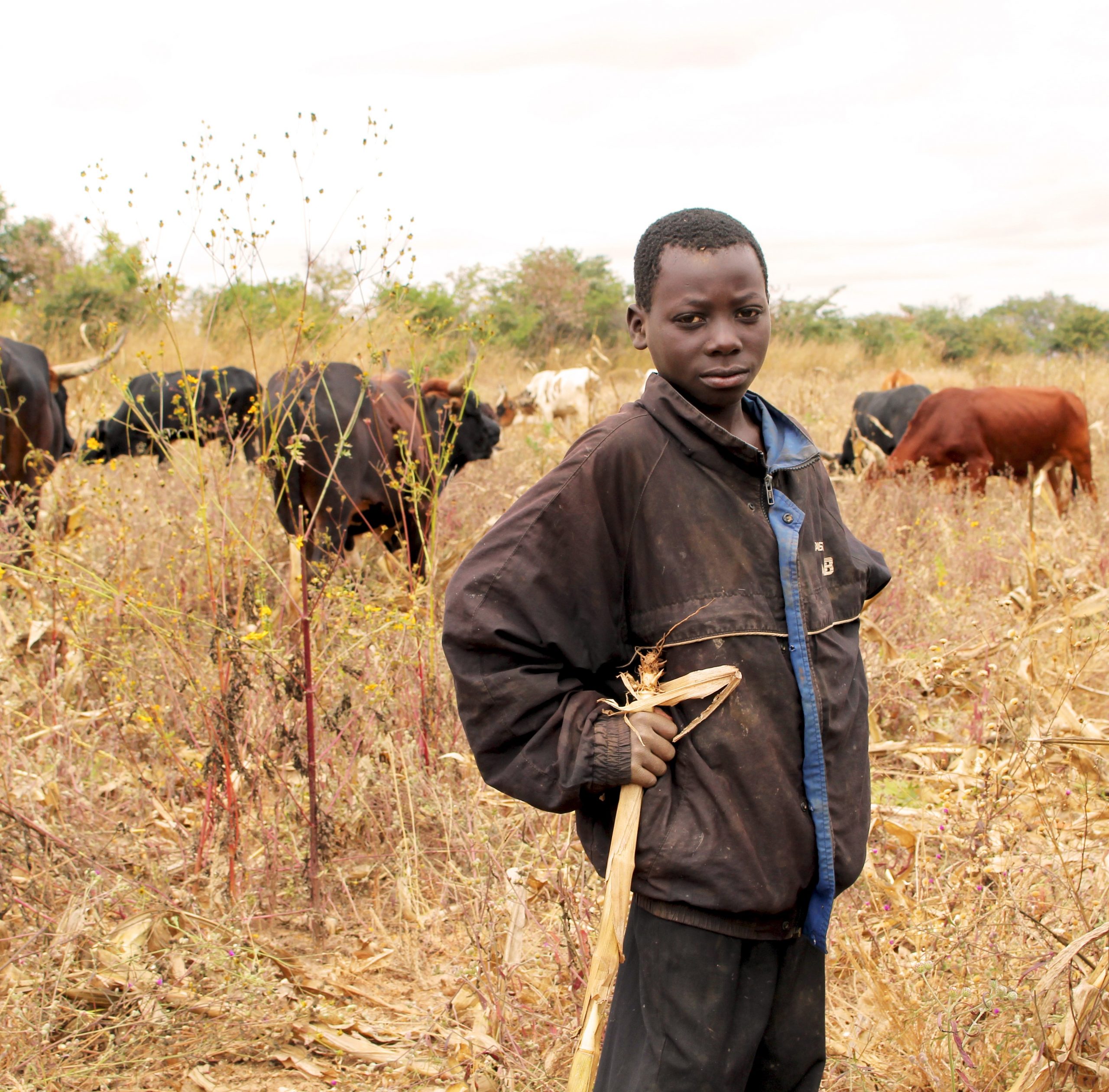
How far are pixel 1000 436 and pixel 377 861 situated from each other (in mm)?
7224

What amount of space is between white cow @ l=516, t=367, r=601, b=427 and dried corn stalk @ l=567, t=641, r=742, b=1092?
12371mm

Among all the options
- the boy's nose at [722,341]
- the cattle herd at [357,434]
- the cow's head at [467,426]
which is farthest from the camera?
the cow's head at [467,426]

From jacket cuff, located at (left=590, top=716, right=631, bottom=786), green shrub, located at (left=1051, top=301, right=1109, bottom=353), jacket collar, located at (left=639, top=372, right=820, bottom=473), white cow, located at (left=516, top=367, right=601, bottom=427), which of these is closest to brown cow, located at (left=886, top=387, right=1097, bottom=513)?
white cow, located at (left=516, top=367, right=601, bottom=427)

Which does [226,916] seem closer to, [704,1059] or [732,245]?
[704,1059]

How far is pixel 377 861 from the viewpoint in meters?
3.23

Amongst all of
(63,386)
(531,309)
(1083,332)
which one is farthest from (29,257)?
(1083,332)

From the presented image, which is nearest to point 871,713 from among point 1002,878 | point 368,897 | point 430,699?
point 1002,878

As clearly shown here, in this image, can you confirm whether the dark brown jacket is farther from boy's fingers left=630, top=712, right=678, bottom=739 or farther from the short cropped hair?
the short cropped hair

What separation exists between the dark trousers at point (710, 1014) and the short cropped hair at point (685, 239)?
3.50ft

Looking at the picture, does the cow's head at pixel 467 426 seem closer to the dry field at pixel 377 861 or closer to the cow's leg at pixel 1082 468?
the dry field at pixel 377 861

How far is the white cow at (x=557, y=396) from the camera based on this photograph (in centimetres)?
1428

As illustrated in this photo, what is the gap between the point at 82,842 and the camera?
117 inches

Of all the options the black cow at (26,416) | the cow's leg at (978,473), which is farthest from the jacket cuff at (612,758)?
the cow's leg at (978,473)

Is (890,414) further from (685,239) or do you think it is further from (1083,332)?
(1083,332)
